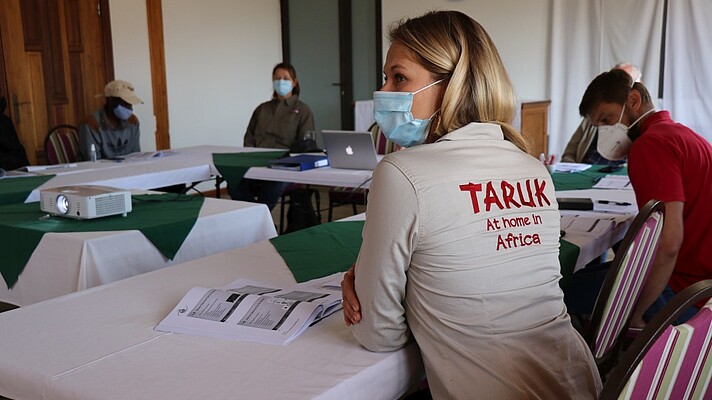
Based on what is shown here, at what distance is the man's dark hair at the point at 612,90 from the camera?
7.75 ft

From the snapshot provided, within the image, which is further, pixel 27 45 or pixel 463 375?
pixel 27 45

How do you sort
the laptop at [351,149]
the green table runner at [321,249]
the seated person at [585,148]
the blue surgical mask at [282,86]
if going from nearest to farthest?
the green table runner at [321,249]
the laptop at [351,149]
the seated person at [585,148]
the blue surgical mask at [282,86]

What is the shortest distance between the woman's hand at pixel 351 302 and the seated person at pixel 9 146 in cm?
404

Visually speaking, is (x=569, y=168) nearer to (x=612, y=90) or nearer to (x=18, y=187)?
(x=612, y=90)

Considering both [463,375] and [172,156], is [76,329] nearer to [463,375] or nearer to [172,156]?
[463,375]

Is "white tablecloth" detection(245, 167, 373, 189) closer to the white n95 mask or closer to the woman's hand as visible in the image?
the white n95 mask

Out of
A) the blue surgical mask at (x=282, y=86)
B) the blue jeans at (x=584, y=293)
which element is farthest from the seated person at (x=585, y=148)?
the blue surgical mask at (x=282, y=86)

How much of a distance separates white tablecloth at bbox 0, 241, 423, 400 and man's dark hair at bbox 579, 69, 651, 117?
4.54ft

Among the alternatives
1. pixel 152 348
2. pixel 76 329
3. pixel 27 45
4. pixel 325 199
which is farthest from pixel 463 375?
pixel 325 199

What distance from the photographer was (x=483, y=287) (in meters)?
1.20

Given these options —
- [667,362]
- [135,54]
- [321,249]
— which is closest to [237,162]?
[321,249]

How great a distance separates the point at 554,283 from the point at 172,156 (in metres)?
3.38

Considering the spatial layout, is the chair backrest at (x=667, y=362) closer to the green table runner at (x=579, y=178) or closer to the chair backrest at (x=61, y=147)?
the green table runner at (x=579, y=178)

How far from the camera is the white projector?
230cm
